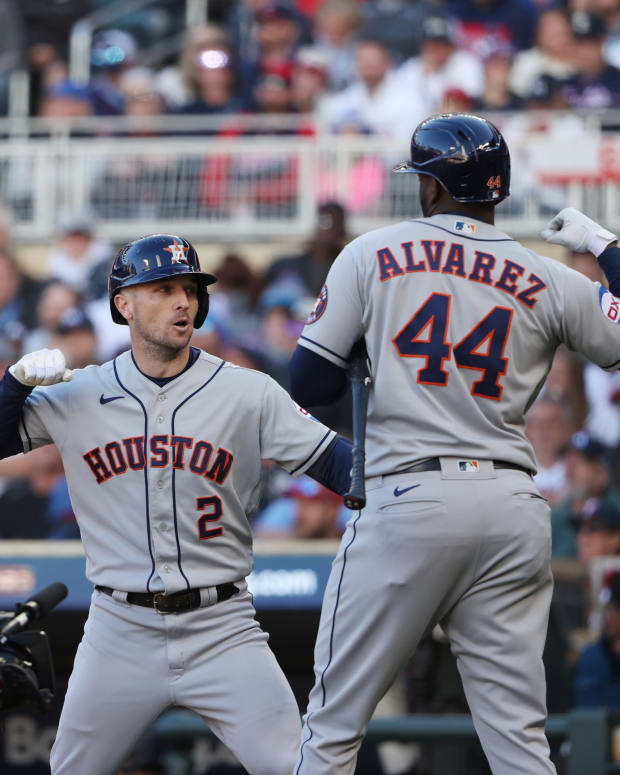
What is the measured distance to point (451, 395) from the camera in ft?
11.9

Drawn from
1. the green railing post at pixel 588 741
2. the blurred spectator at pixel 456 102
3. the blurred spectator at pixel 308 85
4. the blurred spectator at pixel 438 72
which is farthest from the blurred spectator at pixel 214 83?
the green railing post at pixel 588 741

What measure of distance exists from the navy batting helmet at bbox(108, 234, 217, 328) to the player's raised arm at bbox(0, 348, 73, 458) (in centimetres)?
31

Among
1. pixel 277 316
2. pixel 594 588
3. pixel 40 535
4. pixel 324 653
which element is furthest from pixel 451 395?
pixel 277 316

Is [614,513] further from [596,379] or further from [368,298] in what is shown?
[368,298]

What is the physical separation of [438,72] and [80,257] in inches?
121

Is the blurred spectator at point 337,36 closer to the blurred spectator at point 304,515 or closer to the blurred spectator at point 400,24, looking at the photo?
the blurred spectator at point 400,24

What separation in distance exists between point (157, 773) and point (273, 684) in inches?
128

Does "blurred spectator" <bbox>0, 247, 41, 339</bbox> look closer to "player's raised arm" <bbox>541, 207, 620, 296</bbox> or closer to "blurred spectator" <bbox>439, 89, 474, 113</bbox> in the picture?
"blurred spectator" <bbox>439, 89, 474, 113</bbox>

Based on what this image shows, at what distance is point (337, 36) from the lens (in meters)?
11.5

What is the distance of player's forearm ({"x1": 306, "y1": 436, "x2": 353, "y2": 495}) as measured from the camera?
402cm

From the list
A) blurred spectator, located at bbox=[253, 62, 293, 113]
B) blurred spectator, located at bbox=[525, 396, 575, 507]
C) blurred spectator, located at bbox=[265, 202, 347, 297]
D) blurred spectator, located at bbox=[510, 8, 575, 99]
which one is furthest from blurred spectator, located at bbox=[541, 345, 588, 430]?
blurred spectator, located at bbox=[253, 62, 293, 113]

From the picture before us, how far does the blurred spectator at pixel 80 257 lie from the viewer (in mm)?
9758

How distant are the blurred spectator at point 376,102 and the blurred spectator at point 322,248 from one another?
169 cm

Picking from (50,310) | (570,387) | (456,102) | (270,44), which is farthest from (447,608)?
(270,44)
